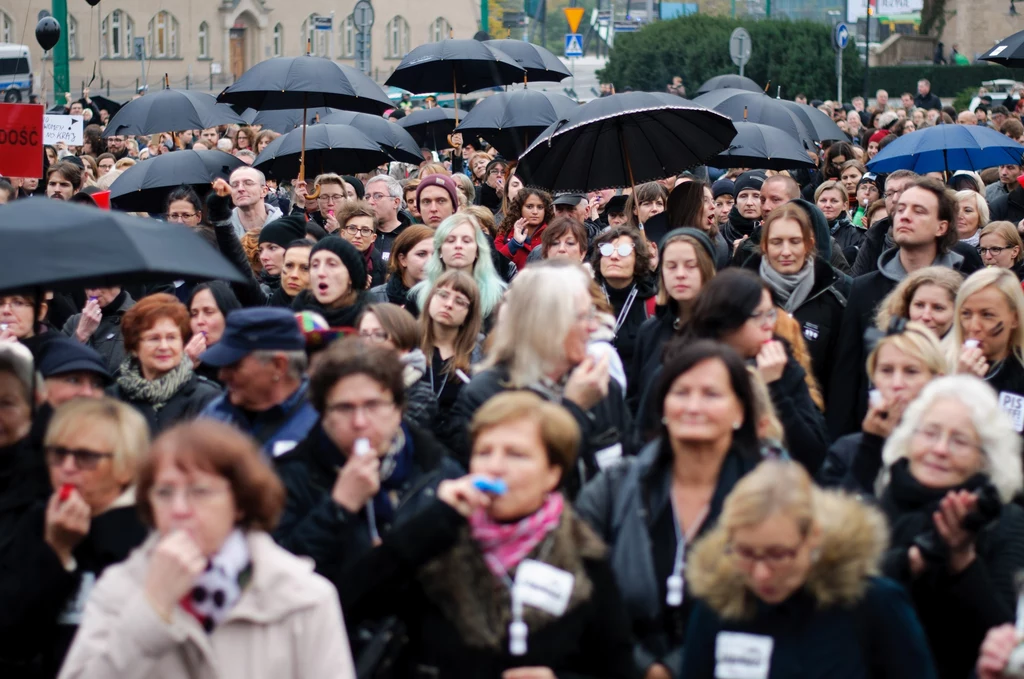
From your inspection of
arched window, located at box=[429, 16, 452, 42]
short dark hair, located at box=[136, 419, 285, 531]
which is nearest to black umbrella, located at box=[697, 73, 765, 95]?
short dark hair, located at box=[136, 419, 285, 531]

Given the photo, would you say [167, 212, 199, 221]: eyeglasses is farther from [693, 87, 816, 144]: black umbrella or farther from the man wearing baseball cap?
[693, 87, 816, 144]: black umbrella

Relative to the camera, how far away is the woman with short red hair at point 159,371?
237 inches

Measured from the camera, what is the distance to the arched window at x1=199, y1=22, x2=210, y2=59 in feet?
225

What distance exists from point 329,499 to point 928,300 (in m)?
3.47

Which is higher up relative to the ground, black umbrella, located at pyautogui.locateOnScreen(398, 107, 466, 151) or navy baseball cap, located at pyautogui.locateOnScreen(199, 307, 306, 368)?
black umbrella, located at pyautogui.locateOnScreen(398, 107, 466, 151)

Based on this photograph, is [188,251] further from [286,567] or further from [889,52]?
[889,52]

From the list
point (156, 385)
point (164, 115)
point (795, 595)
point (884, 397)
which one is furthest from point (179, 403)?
point (164, 115)

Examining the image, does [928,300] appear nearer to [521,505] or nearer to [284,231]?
[521,505]

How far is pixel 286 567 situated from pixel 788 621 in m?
1.25

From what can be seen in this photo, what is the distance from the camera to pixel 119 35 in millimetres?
65562

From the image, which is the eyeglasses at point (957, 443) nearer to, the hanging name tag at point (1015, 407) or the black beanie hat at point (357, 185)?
the hanging name tag at point (1015, 407)

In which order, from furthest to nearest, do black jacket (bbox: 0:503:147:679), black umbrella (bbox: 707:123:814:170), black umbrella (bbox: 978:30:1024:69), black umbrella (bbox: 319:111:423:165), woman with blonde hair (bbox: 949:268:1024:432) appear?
black umbrella (bbox: 319:111:423:165) → black umbrella (bbox: 978:30:1024:69) → black umbrella (bbox: 707:123:814:170) → woman with blonde hair (bbox: 949:268:1024:432) → black jacket (bbox: 0:503:147:679)

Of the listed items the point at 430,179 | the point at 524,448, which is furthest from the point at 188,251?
the point at 430,179

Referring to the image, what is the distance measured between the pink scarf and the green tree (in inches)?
1312
